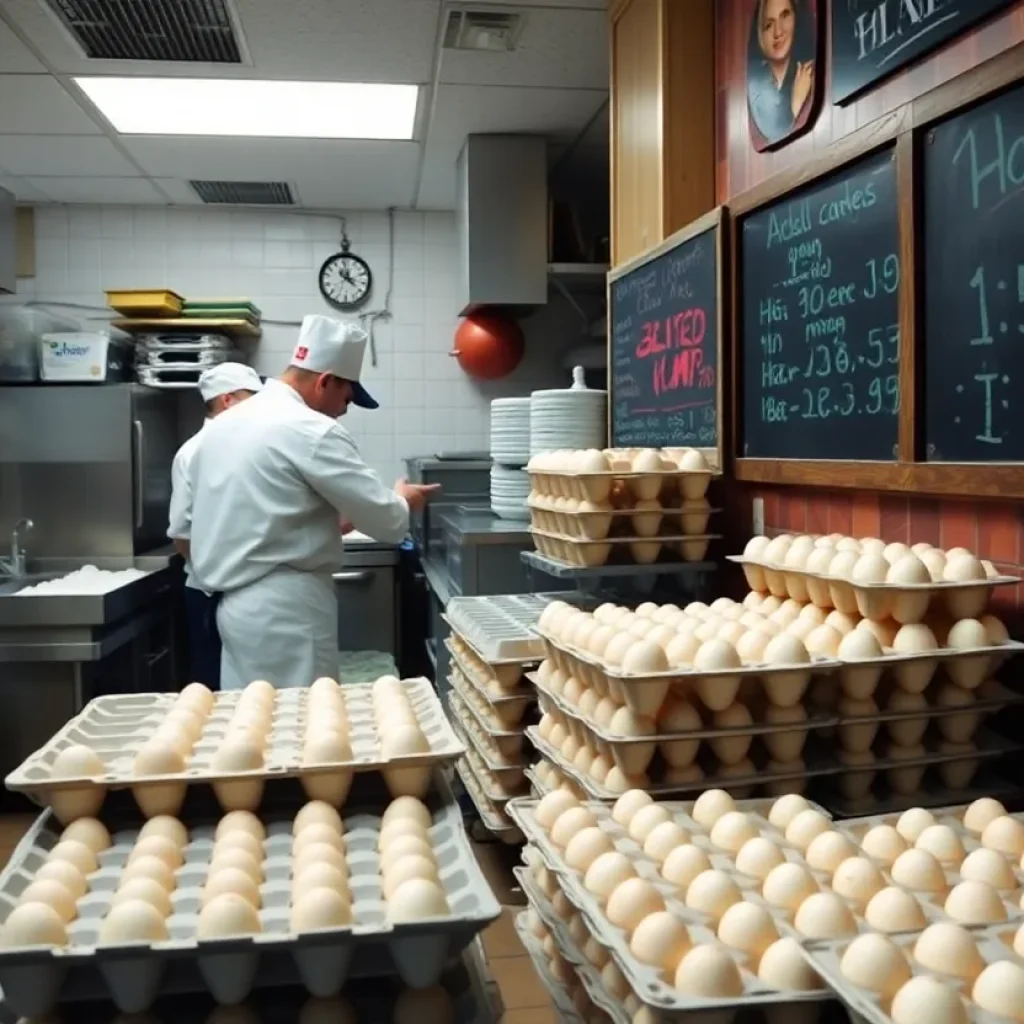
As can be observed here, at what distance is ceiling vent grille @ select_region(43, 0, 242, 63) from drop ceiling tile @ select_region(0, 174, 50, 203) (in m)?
2.06

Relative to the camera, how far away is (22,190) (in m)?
6.09

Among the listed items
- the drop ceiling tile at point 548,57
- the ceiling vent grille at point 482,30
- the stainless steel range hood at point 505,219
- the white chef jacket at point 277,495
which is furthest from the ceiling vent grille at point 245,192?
the white chef jacket at point 277,495

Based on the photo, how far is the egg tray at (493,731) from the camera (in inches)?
104

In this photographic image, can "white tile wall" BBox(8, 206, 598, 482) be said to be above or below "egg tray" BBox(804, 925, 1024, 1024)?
above

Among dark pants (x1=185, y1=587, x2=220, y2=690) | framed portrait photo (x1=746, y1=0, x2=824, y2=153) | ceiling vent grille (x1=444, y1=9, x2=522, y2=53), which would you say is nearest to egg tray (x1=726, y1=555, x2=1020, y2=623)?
framed portrait photo (x1=746, y1=0, x2=824, y2=153)

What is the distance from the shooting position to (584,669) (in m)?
2.00

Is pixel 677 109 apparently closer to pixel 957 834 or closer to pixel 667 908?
pixel 957 834

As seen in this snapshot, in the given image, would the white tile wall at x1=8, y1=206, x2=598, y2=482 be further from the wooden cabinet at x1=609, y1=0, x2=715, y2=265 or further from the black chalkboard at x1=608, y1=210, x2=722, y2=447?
the wooden cabinet at x1=609, y1=0, x2=715, y2=265

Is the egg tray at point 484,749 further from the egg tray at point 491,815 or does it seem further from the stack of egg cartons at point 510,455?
the stack of egg cartons at point 510,455

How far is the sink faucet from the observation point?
5227mm

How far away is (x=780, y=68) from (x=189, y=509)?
317 centimetres

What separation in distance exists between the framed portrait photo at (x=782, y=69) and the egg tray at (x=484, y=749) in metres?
1.67

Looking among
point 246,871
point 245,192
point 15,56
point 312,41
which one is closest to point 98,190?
point 245,192

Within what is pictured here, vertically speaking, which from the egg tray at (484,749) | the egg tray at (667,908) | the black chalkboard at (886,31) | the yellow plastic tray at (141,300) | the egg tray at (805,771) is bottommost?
the egg tray at (484,749)
